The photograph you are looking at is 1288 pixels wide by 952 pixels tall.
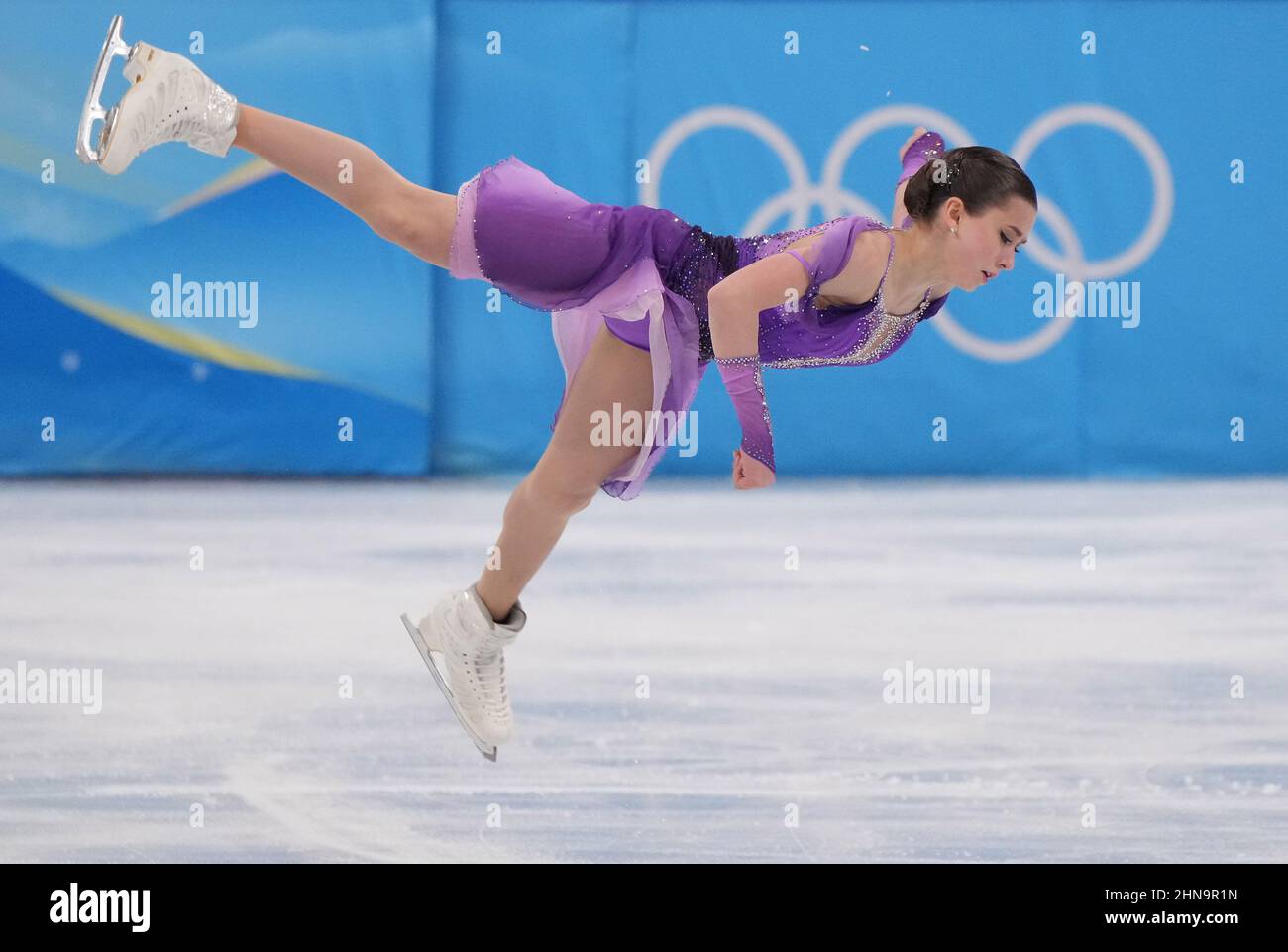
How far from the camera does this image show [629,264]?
2748 mm

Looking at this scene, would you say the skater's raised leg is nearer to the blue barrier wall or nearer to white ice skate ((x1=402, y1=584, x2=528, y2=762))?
white ice skate ((x1=402, y1=584, x2=528, y2=762))

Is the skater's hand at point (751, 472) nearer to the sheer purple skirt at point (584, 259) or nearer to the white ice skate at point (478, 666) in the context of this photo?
the sheer purple skirt at point (584, 259)

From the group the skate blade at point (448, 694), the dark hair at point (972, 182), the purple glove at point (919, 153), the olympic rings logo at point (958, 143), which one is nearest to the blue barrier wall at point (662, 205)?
the olympic rings logo at point (958, 143)

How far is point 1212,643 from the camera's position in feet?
12.7

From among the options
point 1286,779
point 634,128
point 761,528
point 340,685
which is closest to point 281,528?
point 761,528

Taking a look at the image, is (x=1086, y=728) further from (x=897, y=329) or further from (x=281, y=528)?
(x=281, y=528)

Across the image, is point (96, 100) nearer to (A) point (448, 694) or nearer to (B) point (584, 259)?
(B) point (584, 259)

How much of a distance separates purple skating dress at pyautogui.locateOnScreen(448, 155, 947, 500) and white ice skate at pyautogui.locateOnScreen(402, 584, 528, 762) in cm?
43

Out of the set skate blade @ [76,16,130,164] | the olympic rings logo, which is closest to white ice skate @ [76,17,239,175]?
skate blade @ [76,16,130,164]

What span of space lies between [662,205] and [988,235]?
15.1 ft

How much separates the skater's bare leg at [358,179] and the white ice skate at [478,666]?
0.67 m

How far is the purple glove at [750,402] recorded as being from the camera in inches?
99.6

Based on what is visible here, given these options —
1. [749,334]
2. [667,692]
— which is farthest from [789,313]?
[667,692]
